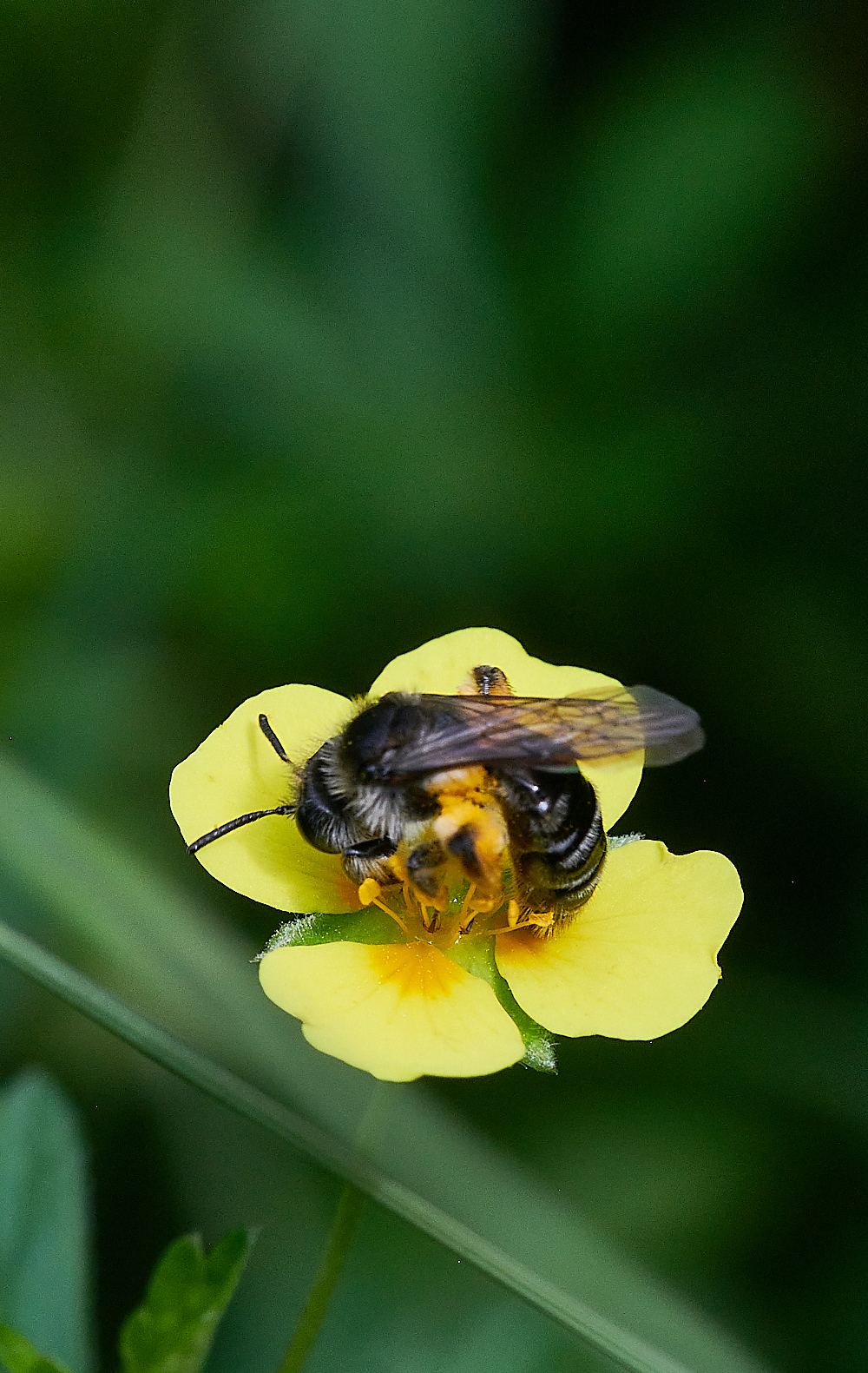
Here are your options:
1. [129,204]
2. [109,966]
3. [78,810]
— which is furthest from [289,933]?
[129,204]

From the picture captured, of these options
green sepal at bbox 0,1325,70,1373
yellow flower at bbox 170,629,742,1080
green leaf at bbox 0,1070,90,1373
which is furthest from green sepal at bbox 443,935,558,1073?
green leaf at bbox 0,1070,90,1373

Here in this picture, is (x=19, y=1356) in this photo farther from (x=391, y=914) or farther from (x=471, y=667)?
(x=471, y=667)

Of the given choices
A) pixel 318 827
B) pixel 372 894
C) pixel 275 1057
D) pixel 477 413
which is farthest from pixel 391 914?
pixel 477 413

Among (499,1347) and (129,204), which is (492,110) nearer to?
(129,204)

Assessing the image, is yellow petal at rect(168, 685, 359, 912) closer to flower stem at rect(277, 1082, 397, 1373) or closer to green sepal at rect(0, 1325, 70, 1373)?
flower stem at rect(277, 1082, 397, 1373)

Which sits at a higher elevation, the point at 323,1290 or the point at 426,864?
the point at 426,864

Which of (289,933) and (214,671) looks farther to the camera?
(214,671)

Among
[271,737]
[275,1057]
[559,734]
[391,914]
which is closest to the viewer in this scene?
[559,734]
